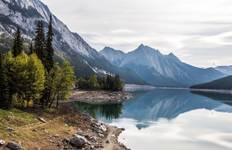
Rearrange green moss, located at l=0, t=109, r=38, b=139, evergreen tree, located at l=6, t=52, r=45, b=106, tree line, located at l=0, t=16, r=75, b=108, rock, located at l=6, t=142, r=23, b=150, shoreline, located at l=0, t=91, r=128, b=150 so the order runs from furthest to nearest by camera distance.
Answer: evergreen tree, located at l=6, t=52, r=45, b=106, tree line, located at l=0, t=16, r=75, b=108, green moss, located at l=0, t=109, r=38, b=139, shoreline, located at l=0, t=91, r=128, b=150, rock, located at l=6, t=142, r=23, b=150

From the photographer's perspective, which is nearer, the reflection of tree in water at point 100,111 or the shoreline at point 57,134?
the shoreline at point 57,134

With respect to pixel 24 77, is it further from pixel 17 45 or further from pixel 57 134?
pixel 57 134

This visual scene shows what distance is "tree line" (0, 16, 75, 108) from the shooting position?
8548 cm

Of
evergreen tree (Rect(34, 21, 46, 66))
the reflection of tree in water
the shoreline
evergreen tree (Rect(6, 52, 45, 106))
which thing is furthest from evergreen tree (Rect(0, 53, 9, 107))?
the reflection of tree in water

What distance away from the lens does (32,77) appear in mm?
89312

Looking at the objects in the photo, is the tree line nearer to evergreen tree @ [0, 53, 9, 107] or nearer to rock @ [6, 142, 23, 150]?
evergreen tree @ [0, 53, 9, 107]

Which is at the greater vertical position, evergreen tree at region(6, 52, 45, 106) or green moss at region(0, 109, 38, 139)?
evergreen tree at region(6, 52, 45, 106)

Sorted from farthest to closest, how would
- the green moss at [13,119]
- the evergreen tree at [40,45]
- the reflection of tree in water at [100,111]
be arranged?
the reflection of tree in water at [100,111] < the evergreen tree at [40,45] < the green moss at [13,119]

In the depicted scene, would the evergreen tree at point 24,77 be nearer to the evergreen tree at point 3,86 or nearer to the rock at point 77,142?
the evergreen tree at point 3,86

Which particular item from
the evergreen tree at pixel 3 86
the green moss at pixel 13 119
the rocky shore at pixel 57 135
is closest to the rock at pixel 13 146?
the rocky shore at pixel 57 135

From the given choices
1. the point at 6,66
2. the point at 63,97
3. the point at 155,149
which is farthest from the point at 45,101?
the point at 155,149

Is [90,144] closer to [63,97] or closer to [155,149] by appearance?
[155,149]

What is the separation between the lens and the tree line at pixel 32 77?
3365 inches

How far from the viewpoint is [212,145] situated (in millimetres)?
87750
